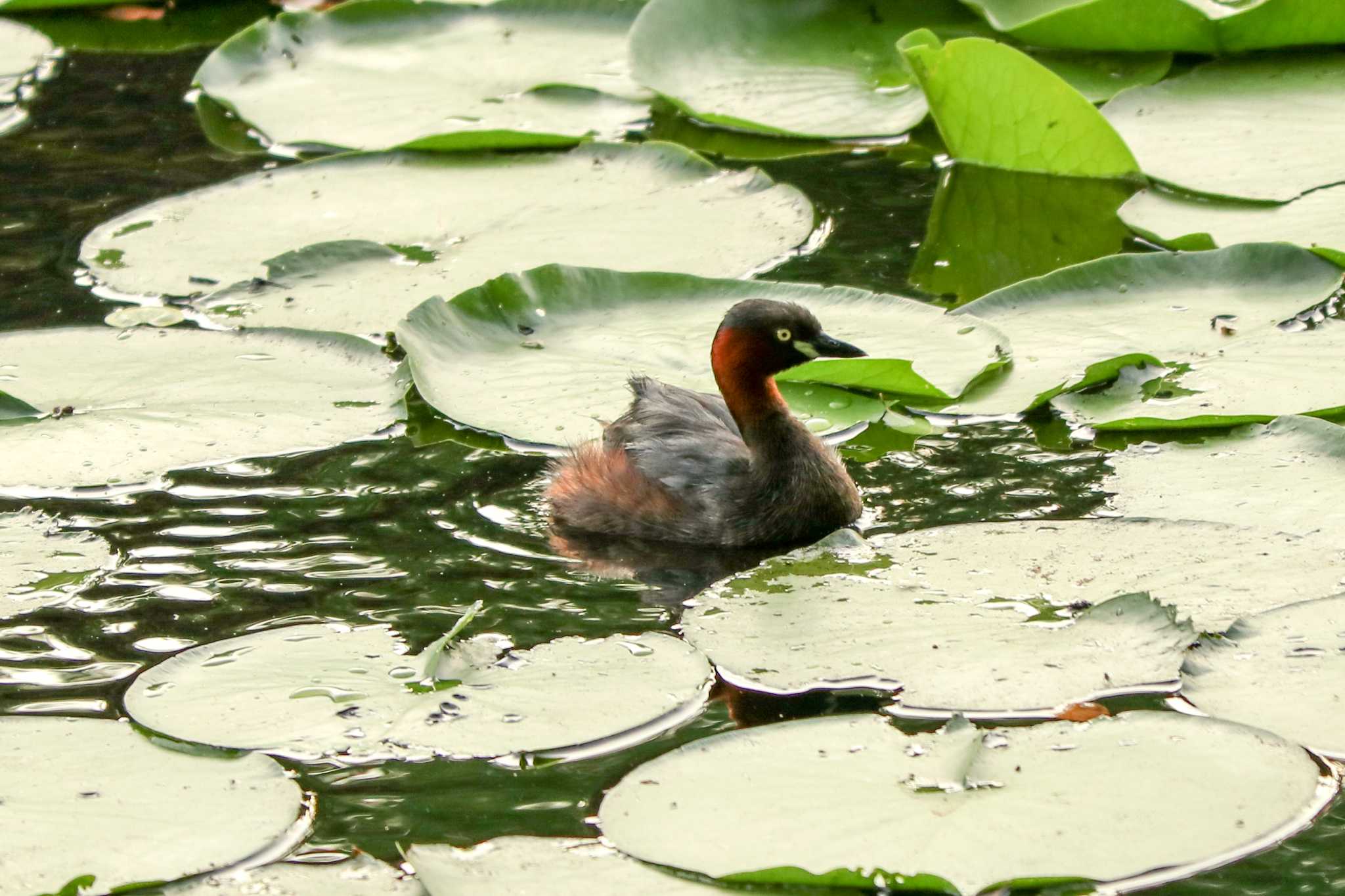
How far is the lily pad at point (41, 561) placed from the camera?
5.05 meters

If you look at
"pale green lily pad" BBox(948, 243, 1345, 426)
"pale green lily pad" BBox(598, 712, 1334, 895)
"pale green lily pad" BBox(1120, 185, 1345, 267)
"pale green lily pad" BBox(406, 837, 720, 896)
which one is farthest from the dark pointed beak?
"pale green lily pad" BBox(406, 837, 720, 896)

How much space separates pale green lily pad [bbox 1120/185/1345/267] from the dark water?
0.94 meters

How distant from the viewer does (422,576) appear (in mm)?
5176

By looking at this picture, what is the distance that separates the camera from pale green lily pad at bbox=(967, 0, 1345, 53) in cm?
772

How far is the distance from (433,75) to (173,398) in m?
3.25

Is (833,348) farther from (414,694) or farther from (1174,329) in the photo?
(414,694)

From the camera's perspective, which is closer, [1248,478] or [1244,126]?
[1248,478]

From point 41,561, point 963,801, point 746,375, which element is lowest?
point 41,561

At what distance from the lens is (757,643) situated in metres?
4.54

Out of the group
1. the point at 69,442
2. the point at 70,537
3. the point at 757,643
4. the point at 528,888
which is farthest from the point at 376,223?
the point at 528,888

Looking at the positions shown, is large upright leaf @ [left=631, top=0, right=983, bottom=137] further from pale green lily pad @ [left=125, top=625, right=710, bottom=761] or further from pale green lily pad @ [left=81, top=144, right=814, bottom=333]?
pale green lily pad @ [left=125, top=625, right=710, bottom=761]

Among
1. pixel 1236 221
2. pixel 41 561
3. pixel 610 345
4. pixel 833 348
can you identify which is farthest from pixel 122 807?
pixel 1236 221

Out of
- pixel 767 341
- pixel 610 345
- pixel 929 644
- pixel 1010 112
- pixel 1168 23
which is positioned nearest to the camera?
pixel 929 644

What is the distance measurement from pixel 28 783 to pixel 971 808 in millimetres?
2031
